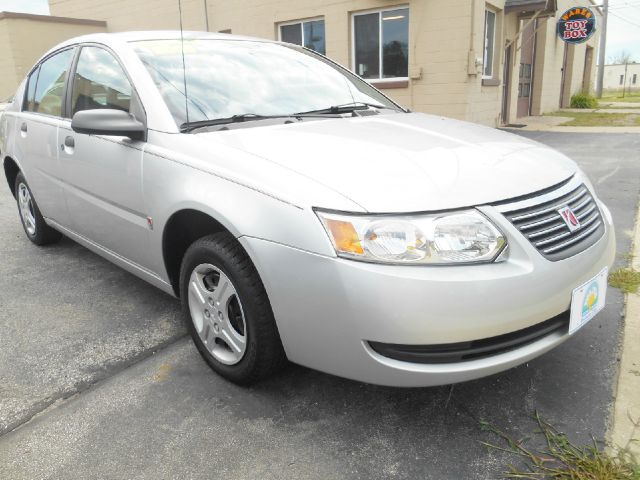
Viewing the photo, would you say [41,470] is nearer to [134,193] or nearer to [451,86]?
[134,193]

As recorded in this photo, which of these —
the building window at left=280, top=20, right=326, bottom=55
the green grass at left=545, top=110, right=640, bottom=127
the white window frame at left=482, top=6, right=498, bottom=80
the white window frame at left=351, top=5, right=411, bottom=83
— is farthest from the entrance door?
the building window at left=280, top=20, right=326, bottom=55

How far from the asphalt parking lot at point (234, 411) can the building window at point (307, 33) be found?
1028 centimetres

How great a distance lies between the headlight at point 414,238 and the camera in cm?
175

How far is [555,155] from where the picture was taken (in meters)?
2.47

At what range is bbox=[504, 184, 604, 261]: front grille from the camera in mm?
1865

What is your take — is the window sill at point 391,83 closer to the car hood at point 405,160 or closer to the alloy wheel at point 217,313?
the car hood at point 405,160

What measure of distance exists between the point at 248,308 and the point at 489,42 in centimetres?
1183

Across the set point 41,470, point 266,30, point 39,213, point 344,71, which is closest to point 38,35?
point 266,30

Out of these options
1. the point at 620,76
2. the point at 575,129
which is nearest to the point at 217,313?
the point at 575,129

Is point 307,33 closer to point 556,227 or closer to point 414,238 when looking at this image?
point 556,227

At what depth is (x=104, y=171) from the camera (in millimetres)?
2826

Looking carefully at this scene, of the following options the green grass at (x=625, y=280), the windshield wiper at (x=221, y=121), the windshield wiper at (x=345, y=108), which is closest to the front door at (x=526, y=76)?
the green grass at (x=625, y=280)

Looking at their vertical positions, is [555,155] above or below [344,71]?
below

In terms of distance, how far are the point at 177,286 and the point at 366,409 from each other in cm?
114
